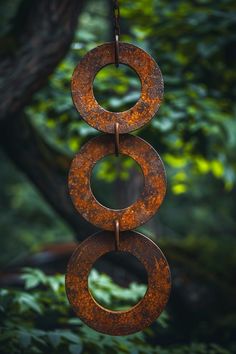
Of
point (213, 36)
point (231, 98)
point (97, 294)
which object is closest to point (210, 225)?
point (231, 98)

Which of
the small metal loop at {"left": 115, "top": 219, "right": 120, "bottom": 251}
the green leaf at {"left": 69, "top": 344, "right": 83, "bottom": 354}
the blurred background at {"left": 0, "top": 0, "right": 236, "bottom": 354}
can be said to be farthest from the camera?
the blurred background at {"left": 0, "top": 0, "right": 236, "bottom": 354}

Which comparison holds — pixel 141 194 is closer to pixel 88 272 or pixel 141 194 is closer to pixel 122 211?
pixel 122 211

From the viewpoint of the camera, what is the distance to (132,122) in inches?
63.9

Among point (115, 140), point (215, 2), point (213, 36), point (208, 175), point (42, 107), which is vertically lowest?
point (208, 175)

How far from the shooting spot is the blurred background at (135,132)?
253 centimetres

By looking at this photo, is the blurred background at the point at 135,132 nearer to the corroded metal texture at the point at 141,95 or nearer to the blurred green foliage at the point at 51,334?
the blurred green foliage at the point at 51,334

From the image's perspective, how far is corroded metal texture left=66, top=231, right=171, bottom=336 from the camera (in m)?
1.63

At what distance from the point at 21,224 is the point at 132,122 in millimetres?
9562

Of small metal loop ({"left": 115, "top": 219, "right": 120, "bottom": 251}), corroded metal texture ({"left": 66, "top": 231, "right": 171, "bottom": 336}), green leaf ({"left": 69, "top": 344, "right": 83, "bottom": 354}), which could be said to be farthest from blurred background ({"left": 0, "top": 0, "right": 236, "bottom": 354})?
small metal loop ({"left": 115, "top": 219, "right": 120, "bottom": 251})

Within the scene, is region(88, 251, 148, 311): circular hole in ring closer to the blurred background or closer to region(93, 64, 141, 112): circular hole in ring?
the blurred background

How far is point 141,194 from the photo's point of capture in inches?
64.0

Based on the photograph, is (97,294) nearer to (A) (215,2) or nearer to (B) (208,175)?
(A) (215,2)

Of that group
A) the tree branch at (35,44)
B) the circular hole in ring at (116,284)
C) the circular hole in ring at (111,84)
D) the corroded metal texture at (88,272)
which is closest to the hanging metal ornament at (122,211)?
the corroded metal texture at (88,272)

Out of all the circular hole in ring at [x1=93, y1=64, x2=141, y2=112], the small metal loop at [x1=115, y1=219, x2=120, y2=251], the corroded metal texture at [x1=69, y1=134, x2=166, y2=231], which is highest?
the circular hole in ring at [x1=93, y1=64, x2=141, y2=112]
